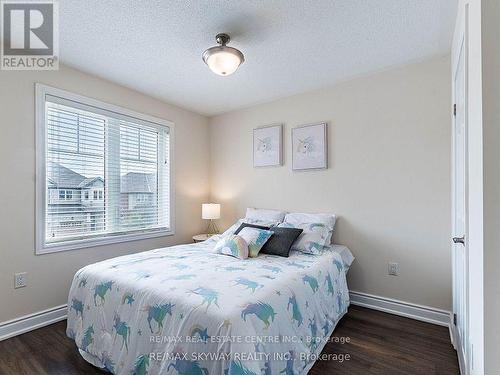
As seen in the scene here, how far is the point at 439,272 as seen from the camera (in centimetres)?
246

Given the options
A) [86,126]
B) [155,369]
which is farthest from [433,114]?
[86,126]

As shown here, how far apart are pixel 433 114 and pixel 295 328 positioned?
2.27 meters

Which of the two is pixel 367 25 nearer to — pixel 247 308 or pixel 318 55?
pixel 318 55

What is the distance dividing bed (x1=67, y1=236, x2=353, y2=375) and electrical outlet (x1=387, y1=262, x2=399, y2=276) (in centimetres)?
79

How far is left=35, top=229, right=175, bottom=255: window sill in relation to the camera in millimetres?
2496

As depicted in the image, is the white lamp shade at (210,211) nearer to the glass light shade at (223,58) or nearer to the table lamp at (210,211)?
the table lamp at (210,211)

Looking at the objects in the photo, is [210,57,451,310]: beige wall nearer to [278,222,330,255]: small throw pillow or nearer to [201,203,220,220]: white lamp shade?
[278,222,330,255]: small throw pillow

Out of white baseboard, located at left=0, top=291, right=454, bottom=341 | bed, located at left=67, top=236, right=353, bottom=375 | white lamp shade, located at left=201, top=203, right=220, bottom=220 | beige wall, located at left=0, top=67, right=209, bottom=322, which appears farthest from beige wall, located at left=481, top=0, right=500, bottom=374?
beige wall, located at left=0, top=67, right=209, bottom=322

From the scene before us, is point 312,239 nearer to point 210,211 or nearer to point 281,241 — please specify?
point 281,241

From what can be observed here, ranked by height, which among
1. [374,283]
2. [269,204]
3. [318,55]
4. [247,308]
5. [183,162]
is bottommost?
[374,283]

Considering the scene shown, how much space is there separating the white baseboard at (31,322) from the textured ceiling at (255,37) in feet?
7.77

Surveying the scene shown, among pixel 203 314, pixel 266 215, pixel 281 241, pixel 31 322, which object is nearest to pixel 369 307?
pixel 281 241

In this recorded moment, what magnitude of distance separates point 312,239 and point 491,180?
5.65 ft

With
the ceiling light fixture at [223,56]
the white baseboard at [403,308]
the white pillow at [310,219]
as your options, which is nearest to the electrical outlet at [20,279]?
the ceiling light fixture at [223,56]
